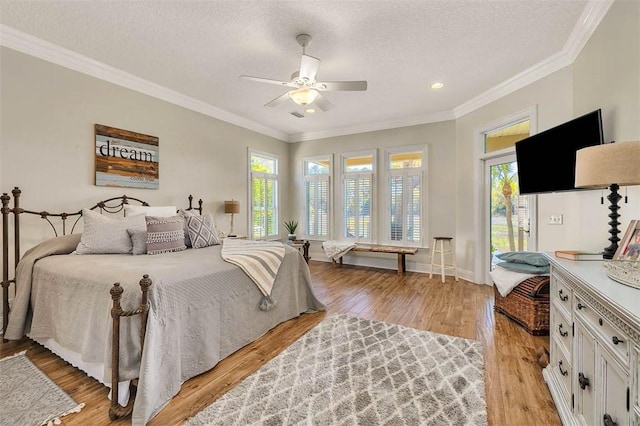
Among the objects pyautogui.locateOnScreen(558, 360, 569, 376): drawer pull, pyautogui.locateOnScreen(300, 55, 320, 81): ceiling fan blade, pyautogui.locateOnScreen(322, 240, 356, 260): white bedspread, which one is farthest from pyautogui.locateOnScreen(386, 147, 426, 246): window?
pyautogui.locateOnScreen(558, 360, 569, 376): drawer pull

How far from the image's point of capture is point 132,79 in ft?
11.7

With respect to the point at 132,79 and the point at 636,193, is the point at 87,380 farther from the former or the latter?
the point at 636,193

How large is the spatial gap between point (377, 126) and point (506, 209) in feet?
8.90

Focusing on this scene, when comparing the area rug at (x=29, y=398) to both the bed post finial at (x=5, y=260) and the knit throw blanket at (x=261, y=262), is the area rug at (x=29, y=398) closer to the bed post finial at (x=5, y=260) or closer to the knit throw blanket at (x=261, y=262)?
the bed post finial at (x=5, y=260)

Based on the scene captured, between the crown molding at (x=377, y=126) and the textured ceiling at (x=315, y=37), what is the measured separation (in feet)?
2.94

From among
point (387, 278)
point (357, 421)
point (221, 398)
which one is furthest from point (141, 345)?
point (387, 278)

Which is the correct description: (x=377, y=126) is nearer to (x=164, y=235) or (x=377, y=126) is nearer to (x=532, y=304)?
(x=532, y=304)

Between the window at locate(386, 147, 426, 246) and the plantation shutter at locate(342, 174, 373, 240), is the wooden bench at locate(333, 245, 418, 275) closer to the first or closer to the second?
the window at locate(386, 147, 426, 246)

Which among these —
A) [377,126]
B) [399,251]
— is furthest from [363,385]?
[377,126]

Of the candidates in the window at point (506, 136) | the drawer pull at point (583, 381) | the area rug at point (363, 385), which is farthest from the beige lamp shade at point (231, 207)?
the drawer pull at point (583, 381)

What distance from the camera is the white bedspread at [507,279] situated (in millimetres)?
2850

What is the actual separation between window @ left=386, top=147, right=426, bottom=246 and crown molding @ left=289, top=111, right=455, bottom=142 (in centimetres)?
47

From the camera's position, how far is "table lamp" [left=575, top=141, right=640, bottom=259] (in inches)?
57.2

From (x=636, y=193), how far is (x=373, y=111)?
3.62 metres
